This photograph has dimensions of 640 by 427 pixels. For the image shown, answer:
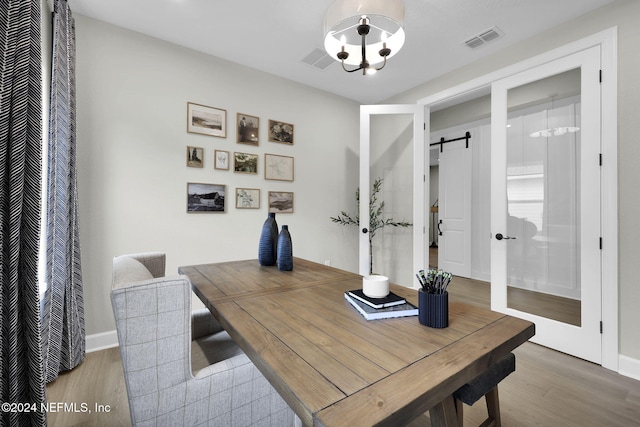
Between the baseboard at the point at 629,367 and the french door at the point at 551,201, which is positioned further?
the french door at the point at 551,201

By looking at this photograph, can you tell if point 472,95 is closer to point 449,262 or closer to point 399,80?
point 399,80

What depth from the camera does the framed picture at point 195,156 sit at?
2801 millimetres

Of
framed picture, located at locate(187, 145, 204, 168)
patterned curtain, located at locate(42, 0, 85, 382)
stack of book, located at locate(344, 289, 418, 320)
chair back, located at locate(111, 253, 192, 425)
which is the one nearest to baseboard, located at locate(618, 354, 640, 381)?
stack of book, located at locate(344, 289, 418, 320)

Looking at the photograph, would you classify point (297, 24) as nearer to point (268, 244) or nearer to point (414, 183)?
point (268, 244)

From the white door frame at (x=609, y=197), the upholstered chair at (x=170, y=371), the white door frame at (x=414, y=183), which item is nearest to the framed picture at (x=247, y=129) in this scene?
the white door frame at (x=414, y=183)

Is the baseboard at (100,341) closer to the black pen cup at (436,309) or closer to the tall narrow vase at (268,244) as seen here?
the tall narrow vase at (268,244)

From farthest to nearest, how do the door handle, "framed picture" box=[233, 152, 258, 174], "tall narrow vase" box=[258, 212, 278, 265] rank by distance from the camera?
"framed picture" box=[233, 152, 258, 174]
the door handle
"tall narrow vase" box=[258, 212, 278, 265]

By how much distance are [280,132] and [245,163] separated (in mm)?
616

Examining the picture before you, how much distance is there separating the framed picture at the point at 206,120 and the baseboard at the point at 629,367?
3885 mm

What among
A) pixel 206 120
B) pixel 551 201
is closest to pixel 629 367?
pixel 551 201

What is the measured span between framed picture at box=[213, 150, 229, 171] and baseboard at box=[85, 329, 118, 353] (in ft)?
5.86

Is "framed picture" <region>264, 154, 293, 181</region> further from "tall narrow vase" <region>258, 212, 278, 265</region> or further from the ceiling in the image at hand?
"tall narrow vase" <region>258, 212, 278, 265</region>

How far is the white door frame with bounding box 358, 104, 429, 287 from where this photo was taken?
3322 millimetres

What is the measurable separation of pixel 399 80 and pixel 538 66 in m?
1.42
